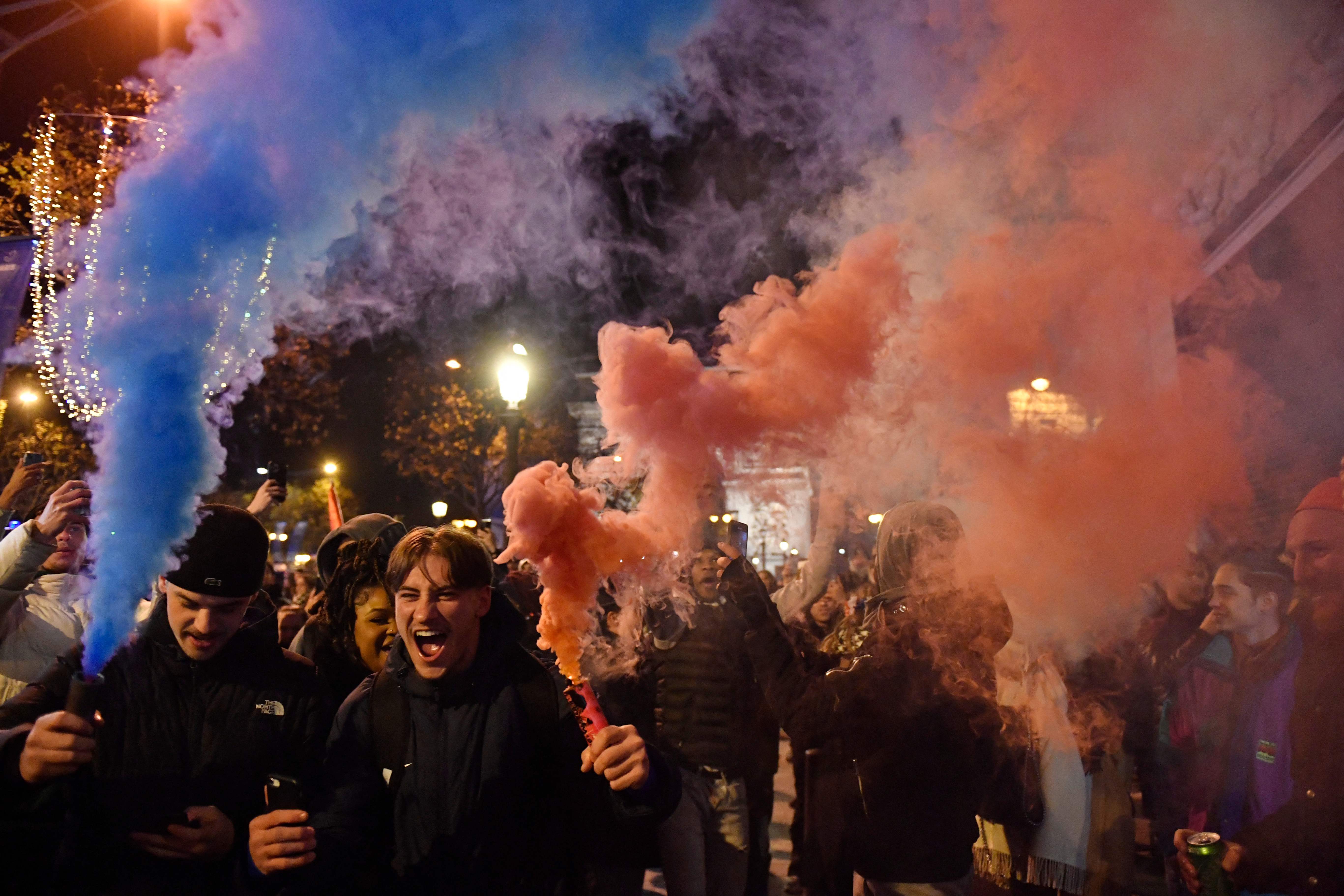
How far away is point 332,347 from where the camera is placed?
57.3 feet

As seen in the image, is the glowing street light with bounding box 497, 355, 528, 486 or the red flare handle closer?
the red flare handle

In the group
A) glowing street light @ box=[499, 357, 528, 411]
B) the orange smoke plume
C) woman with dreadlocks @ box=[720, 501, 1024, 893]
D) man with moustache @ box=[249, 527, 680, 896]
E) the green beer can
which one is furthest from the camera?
glowing street light @ box=[499, 357, 528, 411]

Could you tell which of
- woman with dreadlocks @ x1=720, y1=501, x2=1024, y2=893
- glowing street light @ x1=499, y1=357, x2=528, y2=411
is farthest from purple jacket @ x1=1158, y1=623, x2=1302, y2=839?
glowing street light @ x1=499, y1=357, x2=528, y2=411

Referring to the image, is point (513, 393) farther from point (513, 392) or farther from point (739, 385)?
point (739, 385)

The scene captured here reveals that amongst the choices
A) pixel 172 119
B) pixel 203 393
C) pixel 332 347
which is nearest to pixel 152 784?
pixel 203 393

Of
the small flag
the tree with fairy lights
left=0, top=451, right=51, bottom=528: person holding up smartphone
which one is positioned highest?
the tree with fairy lights

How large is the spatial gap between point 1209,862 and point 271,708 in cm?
348

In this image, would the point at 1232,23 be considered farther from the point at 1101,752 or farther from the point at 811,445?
the point at 1101,752

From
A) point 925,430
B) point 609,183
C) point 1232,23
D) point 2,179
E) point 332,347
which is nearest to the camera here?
point 1232,23

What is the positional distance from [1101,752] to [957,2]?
4.38 m

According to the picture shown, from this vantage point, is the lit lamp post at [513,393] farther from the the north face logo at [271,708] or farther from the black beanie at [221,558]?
the the north face logo at [271,708]

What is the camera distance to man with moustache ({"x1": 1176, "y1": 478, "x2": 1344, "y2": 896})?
10.2ft

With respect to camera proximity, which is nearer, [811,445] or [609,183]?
[811,445]

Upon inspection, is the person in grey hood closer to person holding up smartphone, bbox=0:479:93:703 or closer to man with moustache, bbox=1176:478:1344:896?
person holding up smartphone, bbox=0:479:93:703
